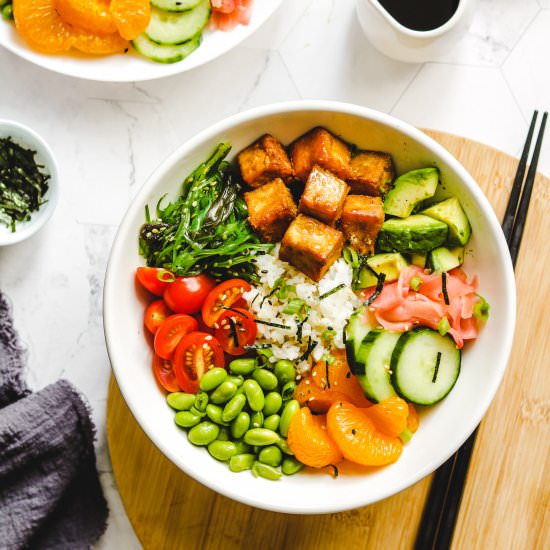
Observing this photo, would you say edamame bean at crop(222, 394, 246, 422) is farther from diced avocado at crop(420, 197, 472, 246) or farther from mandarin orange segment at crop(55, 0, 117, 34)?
mandarin orange segment at crop(55, 0, 117, 34)

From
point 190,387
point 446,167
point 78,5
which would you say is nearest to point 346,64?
point 446,167

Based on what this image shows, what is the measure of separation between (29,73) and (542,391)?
6.57 ft

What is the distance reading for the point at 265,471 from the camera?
6.72ft

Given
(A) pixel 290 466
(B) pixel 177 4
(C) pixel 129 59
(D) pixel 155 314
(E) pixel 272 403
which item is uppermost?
(B) pixel 177 4

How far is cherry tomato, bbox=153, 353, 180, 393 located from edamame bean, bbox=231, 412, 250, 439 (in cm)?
20

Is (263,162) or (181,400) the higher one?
(263,162)

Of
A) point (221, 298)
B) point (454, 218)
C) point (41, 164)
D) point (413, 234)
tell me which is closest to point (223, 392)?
point (221, 298)

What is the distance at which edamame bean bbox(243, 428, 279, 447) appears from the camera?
6.72ft

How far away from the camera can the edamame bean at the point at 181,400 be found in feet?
6.83

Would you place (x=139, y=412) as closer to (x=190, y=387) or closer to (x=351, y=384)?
(x=190, y=387)

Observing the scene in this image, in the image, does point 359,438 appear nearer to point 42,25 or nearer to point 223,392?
point 223,392

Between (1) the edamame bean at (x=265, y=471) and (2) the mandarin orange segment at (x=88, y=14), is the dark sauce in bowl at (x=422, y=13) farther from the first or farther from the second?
(1) the edamame bean at (x=265, y=471)

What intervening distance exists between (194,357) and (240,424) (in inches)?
9.2

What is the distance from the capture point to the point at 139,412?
198 cm
